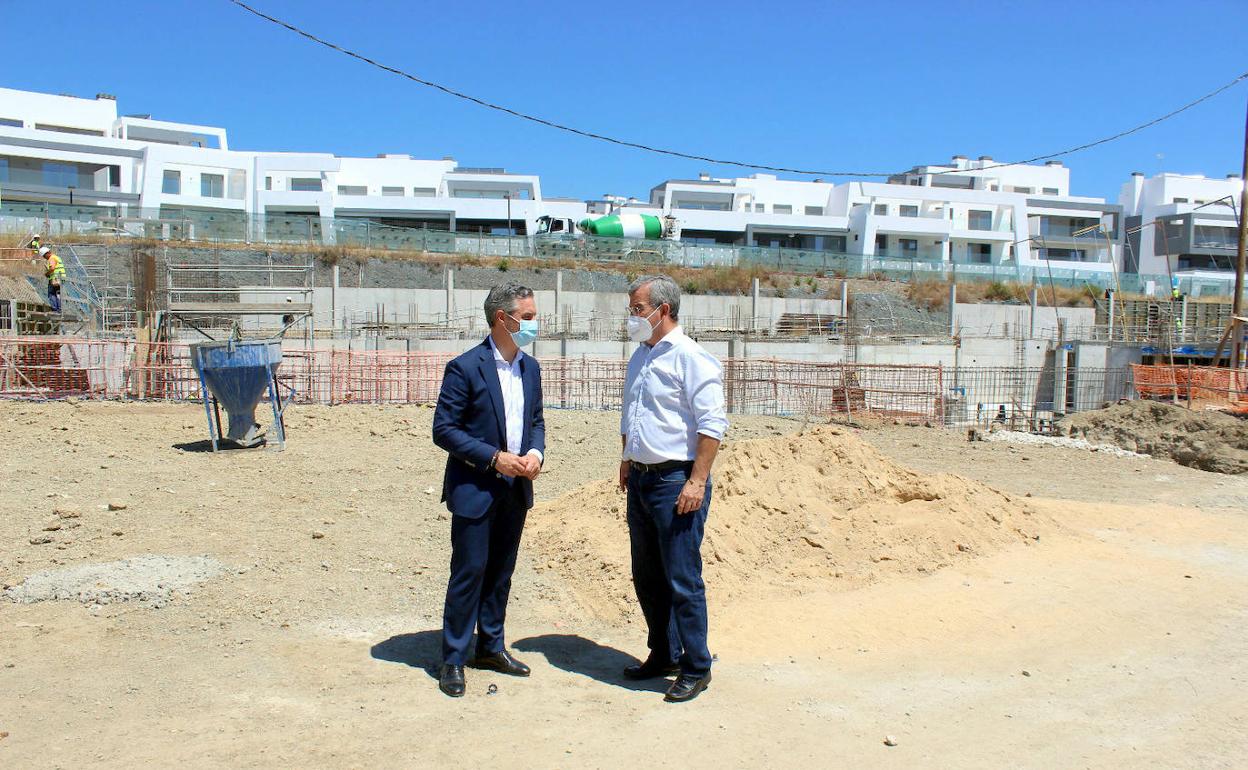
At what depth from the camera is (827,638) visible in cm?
517

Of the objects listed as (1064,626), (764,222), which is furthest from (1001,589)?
(764,222)

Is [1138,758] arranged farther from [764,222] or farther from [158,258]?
[764,222]

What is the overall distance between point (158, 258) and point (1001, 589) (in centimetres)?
3218

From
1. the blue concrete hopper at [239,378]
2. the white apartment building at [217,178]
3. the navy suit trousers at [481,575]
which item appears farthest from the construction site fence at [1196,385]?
the white apartment building at [217,178]

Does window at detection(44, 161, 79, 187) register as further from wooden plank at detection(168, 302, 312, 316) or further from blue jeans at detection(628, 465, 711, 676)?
blue jeans at detection(628, 465, 711, 676)

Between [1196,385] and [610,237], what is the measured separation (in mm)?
28631

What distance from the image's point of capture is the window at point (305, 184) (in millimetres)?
57938

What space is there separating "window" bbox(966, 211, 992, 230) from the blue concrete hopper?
63075mm

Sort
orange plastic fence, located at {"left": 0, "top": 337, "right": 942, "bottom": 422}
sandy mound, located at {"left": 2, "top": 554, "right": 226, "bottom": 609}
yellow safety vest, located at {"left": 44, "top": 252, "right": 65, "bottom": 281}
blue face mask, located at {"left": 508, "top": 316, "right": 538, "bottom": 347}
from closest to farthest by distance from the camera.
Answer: blue face mask, located at {"left": 508, "top": 316, "right": 538, "bottom": 347} → sandy mound, located at {"left": 2, "top": 554, "right": 226, "bottom": 609} → orange plastic fence, located at {"left": 0, "top": 337, "right": 942, "bottom": 422} → yellow safety vest, located at {"left": 44, "top": 252, "right": 65, "bottom": 281}

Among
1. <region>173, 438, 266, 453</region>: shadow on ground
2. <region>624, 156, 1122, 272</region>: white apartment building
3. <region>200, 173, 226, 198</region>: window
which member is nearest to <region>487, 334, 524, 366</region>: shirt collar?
<region>173, 438, 266, 453</region>: shadow on ground

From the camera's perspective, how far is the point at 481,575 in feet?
13.8

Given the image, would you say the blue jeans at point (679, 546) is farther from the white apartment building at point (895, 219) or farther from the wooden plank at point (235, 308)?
the white apartment building at point (895, 219)

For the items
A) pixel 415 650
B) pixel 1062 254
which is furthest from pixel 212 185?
pixel 1062 254

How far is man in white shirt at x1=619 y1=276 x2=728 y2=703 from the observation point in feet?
13.5
